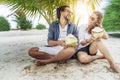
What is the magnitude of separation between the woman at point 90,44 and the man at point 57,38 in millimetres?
152

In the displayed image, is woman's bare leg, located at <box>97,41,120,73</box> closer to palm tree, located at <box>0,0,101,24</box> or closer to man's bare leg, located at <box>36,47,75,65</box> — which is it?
man's bare leg, located at <box>36,47,75,65</box>

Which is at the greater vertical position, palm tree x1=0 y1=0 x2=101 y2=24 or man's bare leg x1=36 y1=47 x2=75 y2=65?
palm tree x1=0 y1=0 x2=101 y2=24

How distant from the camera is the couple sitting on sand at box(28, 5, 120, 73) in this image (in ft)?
16.8

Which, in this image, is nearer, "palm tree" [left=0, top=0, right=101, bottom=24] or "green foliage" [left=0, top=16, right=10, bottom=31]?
"palm tree" [left=0, top=0, right=101, bottom=24]

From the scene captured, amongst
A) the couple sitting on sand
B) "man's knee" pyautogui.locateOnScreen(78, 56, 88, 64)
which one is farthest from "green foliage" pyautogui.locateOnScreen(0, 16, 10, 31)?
"man's knee" pyautogui.locateOnScreen(78, 56, 88, 64)

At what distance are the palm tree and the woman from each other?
132 cm

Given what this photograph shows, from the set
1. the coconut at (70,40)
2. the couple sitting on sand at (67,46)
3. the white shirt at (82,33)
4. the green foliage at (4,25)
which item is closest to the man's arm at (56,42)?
the couple sitting on sand at (67,46)

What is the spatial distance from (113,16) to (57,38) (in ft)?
19.0

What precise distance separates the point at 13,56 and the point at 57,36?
168 centimetres

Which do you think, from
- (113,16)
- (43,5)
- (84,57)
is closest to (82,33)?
(84,57)

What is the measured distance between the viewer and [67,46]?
5066 millimetres

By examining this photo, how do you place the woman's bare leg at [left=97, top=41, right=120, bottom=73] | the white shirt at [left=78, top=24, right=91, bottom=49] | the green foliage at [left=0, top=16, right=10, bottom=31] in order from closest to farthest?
the woman's bare leg at [left=97, top=41, right=120, bottom=73], the white shirt at [left=78, top=24, right=91, bottom=49], the green foliage at [left=0, top=16, right=10, bottom=31]

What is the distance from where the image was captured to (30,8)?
642 cm

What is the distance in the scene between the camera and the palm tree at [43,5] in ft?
20.2
